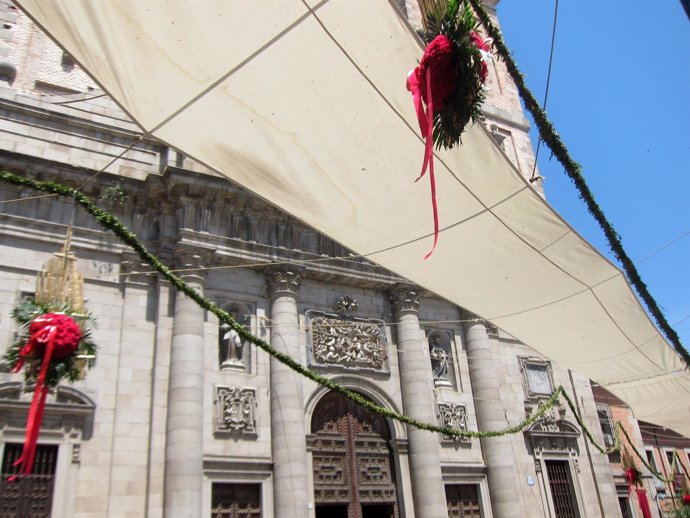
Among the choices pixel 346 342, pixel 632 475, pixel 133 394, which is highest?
pixel 346 342

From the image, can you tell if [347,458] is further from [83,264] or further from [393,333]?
[83,264]

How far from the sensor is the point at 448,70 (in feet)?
14.7

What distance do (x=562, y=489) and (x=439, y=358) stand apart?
595cm

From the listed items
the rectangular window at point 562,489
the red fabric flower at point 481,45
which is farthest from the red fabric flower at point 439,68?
the rectangular window at point 562,489

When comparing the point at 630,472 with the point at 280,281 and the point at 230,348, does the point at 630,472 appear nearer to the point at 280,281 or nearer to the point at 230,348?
the point at 280,281

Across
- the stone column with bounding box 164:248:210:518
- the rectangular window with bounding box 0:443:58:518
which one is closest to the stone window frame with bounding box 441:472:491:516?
the stone column with bounding box 164:248:210:518

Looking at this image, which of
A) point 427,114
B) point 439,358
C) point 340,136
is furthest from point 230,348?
point 427,114

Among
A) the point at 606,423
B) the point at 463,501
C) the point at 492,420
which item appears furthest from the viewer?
the point at 606,423

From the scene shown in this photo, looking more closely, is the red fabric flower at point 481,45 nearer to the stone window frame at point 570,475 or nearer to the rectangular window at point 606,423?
the stone window frame at point 570,475

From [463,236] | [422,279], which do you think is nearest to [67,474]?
[422,279]

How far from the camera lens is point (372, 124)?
Answer: 529 cm

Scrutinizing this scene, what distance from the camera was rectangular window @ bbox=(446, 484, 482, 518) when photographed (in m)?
17.0

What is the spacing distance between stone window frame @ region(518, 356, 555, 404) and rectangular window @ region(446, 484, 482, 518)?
12.9 ft

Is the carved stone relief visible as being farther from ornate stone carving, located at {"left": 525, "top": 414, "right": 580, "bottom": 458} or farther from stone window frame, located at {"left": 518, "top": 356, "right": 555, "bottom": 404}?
stone window frame, located at {"left": 518, "top": 356, "right": 555, "bottom": 404}
